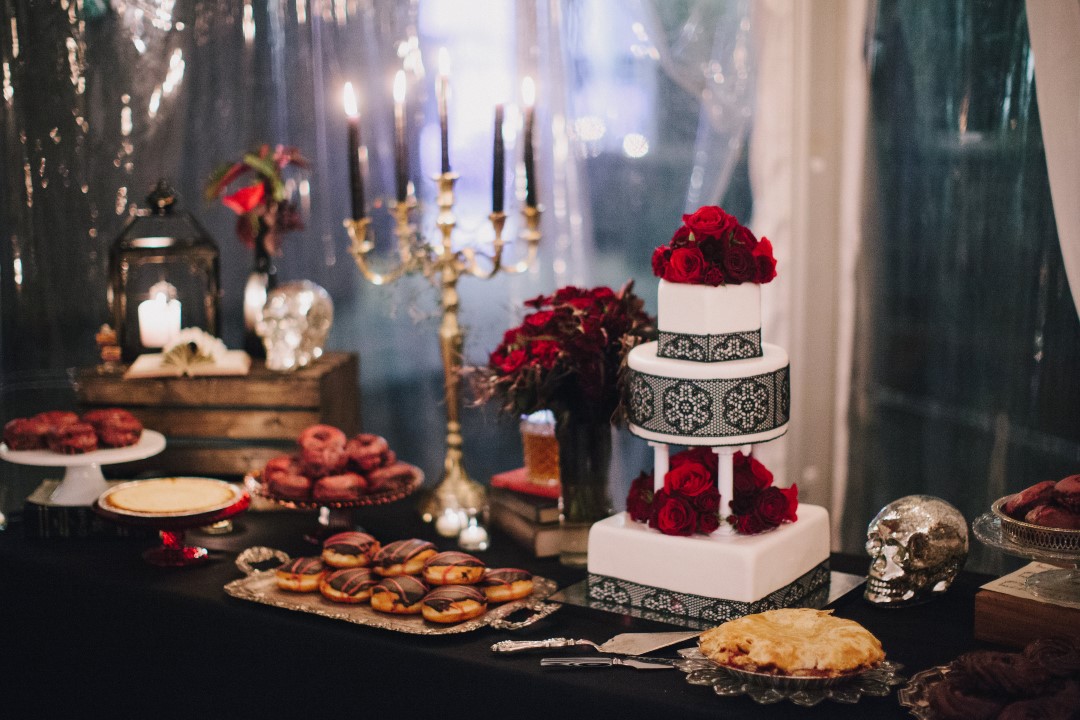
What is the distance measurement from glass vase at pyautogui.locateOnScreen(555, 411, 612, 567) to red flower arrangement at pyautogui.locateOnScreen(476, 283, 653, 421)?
30mm

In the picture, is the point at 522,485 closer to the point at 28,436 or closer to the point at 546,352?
the point at 546,352

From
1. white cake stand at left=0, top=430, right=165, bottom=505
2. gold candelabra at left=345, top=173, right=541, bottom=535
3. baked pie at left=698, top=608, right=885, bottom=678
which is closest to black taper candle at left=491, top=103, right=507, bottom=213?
gold candelabra at left=345, top=173, right=541, bottom=535

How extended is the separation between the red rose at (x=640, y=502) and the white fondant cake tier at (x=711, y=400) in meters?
0.11

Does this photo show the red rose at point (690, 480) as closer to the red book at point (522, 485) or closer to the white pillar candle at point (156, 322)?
the red book at point (522, 485)

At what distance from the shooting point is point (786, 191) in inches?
105

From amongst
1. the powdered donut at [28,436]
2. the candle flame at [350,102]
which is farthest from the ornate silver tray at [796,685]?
the powdered donut at [28,436]

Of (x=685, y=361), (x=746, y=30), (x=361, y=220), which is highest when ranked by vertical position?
(x=746, y=30)

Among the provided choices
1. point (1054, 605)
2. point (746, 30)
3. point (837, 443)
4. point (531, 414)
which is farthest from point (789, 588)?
point (746, 30)

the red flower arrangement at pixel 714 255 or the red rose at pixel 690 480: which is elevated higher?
the red flower arrangement at pixel 714 255

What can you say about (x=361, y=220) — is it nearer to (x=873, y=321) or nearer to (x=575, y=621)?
(x=575, y=621)

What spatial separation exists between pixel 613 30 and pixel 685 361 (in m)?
1.35

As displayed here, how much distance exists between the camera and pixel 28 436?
7.58 feet

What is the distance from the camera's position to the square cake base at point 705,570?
175 cm

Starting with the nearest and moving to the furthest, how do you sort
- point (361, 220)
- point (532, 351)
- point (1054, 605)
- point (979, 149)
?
1. point (1054, 605)
2. point (532, 351)
3. point (361, 220)
4. point (979, 149)
